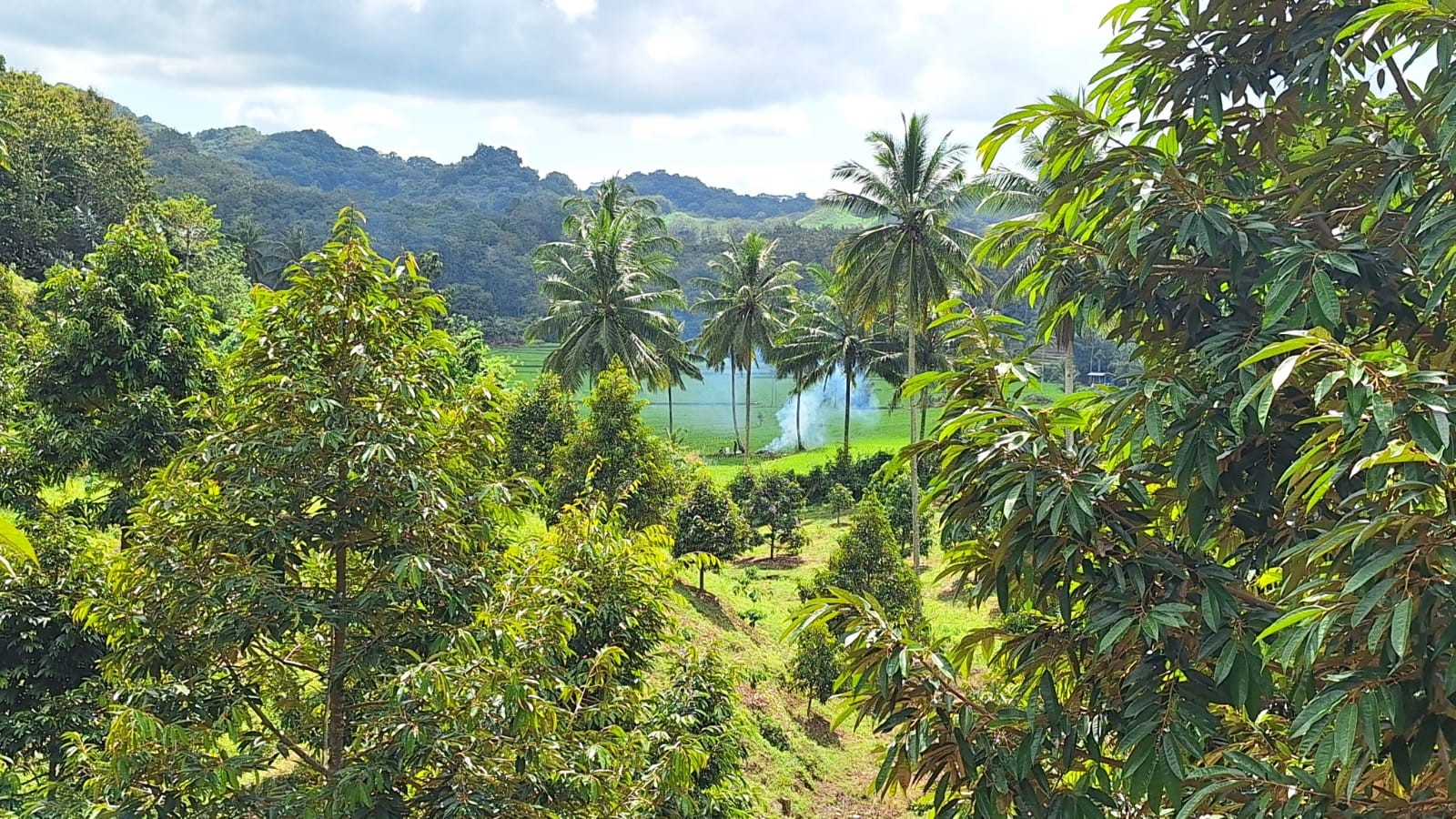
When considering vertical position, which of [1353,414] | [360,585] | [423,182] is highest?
[423,182]

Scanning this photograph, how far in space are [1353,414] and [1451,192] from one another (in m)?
1.17

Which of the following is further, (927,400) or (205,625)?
(205,625)

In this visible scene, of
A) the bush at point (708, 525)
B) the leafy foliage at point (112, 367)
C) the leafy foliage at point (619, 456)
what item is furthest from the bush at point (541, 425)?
the leafy foliage at point (112, 367)

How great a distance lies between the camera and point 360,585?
4637 mm

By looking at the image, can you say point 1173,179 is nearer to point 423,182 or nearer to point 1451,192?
point 1451,192

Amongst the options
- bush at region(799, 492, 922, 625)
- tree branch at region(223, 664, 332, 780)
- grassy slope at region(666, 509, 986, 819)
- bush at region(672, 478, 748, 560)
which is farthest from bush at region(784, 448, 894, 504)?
tree branch at region(223, 664, 332, 780)

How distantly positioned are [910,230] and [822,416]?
46.7 metres

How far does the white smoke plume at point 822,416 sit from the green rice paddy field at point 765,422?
64 mm

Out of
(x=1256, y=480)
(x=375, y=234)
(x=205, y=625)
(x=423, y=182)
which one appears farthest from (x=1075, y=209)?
(x=423, y=182)

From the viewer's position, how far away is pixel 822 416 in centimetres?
6806

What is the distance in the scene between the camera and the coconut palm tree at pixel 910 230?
21.6m

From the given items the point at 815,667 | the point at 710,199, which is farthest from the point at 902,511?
the point at 710,199

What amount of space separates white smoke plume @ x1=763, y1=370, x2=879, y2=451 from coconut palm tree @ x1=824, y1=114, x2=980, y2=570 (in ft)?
86.5

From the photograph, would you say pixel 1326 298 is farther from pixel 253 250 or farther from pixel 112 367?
pixel 253 250
